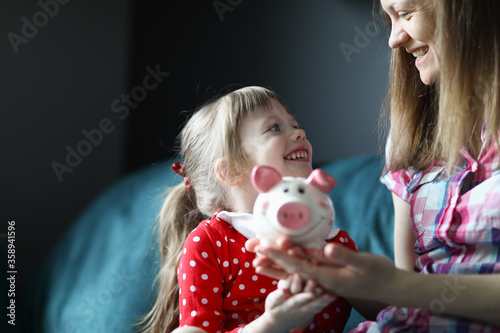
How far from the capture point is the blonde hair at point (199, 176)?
3.86ft

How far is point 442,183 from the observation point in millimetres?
1038

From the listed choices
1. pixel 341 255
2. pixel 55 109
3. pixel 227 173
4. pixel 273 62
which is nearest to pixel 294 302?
pixel 341 255

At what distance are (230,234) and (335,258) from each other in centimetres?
40

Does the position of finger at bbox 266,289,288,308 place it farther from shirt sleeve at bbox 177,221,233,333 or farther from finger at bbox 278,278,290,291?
shirt sleeve at bbox 177,221,233,333

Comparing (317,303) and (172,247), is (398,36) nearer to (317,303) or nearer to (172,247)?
(317,303)

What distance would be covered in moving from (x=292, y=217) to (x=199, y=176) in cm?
49

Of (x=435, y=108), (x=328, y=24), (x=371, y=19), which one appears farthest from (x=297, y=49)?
(x=435, y=108)

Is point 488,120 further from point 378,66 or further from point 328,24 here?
point 328,24

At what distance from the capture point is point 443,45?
95cm

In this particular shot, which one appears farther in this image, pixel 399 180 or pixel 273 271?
pixel 399 180

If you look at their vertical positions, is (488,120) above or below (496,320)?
above

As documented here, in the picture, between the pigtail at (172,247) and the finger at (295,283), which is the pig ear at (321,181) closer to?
the finger at (295,283)

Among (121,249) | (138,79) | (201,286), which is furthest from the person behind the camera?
(138,79)

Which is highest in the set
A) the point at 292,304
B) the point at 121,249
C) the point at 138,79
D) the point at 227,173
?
the point at 138,79
